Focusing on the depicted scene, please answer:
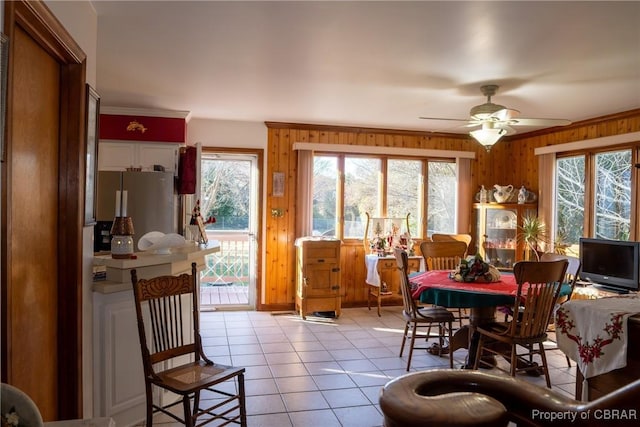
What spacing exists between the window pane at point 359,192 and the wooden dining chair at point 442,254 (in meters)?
1.52

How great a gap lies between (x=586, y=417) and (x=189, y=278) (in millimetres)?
2255

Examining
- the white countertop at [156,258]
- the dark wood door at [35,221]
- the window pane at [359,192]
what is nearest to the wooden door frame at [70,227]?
the dark wood door at [35,221]

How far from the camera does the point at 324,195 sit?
18.8 ft

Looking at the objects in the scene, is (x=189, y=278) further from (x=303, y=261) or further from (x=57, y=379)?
(x=303, y=261)

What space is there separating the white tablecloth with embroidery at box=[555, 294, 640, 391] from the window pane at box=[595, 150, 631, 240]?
3156mm

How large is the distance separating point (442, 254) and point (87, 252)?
322cm

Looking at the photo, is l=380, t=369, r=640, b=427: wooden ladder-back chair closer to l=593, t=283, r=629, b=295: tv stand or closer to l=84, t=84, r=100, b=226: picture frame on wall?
l=84, t=84, r=100, b=226: picture frame on wall

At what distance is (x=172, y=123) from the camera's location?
4.91 meters

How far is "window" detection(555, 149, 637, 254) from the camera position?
464cm

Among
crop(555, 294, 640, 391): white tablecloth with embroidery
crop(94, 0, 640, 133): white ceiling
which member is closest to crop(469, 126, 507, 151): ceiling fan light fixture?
crop(94, 0, 640, 133): white ceiling

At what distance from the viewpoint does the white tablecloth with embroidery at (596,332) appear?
183 centimetres

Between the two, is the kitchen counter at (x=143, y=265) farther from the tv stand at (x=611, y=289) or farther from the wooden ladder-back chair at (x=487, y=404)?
the tv stand at (x=611, y=289)

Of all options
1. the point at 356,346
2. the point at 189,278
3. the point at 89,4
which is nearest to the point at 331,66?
the point at 89,4

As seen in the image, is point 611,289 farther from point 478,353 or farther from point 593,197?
point 478,353
